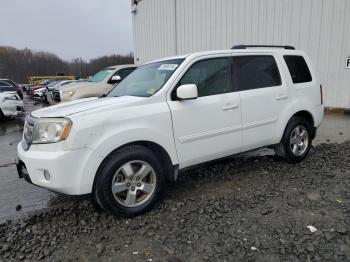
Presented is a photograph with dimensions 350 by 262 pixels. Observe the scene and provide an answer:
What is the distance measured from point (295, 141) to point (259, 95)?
3.91 ft

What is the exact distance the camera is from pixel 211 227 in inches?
126

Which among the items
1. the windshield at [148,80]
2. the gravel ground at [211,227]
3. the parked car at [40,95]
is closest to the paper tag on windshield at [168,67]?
the windshield at [148,80]

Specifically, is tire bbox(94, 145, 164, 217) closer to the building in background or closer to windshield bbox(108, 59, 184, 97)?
windshield bbox(108, 59, 184, 97)

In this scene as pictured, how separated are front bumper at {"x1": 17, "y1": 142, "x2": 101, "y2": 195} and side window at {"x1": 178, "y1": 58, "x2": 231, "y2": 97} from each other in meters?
1.44

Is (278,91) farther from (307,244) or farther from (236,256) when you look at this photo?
(236,256)

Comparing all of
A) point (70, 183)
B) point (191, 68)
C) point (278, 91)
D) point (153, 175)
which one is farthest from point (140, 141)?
point (278, 91)

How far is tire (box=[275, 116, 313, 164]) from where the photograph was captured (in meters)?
4.86

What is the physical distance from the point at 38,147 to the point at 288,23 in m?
10.4

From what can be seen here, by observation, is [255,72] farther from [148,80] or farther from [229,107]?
[148,80]

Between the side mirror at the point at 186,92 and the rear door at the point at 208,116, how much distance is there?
0.52ft

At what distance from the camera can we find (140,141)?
3.43m

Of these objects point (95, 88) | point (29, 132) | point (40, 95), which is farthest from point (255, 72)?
point (40, 95)

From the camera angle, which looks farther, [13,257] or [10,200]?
[10,200]

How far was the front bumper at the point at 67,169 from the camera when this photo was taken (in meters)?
3.01
